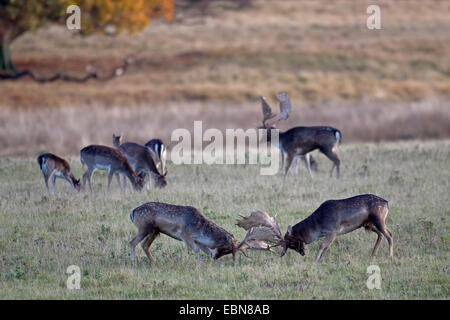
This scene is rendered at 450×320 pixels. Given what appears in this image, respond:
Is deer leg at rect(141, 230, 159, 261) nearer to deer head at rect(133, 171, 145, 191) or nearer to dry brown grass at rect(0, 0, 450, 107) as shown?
deer head at rect(133, 171, 145, 191)

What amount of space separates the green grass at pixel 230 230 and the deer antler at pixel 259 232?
0.30 m

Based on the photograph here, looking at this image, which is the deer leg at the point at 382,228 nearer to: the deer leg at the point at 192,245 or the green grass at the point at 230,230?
the green grass at the point at 230,230

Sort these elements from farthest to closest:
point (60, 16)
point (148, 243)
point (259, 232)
A: 1. point (60, 16)
2. point (148, 243)
3. point (259, 232)

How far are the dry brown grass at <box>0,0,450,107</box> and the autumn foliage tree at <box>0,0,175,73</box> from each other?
2429 millimetres

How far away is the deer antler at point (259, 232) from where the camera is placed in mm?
9734

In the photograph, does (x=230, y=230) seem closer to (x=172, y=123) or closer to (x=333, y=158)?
(x=333, y=158)

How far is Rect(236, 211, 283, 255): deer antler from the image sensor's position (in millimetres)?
9734

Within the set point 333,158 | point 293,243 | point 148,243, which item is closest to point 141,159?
point 333,158

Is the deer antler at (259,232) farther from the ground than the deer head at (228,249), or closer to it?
farther from the ground

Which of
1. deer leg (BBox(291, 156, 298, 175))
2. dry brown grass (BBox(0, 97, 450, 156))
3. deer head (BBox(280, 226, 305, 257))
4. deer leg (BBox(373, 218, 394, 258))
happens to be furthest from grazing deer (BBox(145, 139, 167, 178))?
deer leg (BBox(373, 218, 394, 258))

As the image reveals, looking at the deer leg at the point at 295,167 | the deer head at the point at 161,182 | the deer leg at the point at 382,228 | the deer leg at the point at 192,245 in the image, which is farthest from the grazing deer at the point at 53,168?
the deer leg at the point at 382,228

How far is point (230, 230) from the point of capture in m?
11.8

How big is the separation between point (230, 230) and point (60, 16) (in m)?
24.6

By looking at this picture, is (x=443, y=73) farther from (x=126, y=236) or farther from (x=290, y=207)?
(x=126, y=236)
